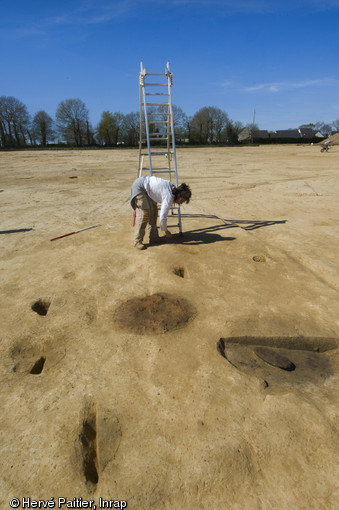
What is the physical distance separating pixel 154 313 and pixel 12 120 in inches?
2068

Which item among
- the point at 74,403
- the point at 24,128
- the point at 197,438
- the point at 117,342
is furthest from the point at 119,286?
the point at 24,128

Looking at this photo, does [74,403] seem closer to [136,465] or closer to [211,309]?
[136,465]

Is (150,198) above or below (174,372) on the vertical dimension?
above

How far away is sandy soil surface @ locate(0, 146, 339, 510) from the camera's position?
6.15ft

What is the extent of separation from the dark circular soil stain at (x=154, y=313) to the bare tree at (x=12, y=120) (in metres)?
48.2

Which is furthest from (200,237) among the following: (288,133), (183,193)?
(288,133)

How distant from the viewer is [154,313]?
11.3 feet

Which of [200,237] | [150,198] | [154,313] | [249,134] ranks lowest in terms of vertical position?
A: [154,313]

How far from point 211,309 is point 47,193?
8584 millimetres

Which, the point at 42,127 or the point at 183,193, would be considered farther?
the point at 42,127

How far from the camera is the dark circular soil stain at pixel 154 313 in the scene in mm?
3262
